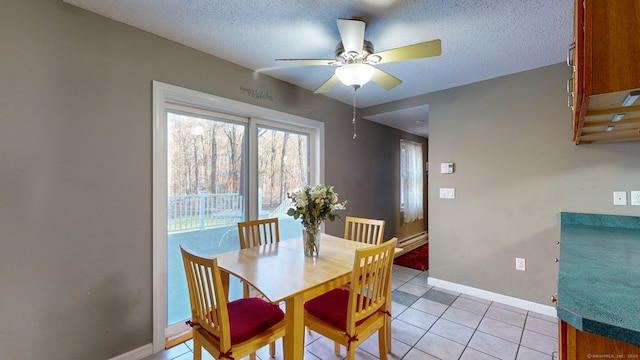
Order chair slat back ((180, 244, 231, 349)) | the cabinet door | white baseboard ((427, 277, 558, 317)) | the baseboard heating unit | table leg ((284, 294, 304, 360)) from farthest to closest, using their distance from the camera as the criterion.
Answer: the baseboard heating unit, white baseboard ((427, 277, 558, 317)), table leg ((284, 294, 304, 360)), chair slat back ((180, 244, 231, 349)), the cabinet door

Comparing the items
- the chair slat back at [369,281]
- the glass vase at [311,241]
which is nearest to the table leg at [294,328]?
the chair slat back at [369,281]

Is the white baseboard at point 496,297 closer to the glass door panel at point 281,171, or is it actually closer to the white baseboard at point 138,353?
the glass door panel at point 281,171

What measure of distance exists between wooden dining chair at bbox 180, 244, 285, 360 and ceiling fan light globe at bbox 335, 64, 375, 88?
1369mm

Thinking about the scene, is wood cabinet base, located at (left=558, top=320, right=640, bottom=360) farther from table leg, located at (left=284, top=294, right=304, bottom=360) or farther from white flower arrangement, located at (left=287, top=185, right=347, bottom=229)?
white flower arrangement, located at (left=287, top=185, right=347, bottom=229)

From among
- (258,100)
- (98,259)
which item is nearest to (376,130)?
(258,100)

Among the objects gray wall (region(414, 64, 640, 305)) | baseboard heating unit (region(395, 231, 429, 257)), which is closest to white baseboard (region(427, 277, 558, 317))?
gray wall (region(414, 64, 640, 305))

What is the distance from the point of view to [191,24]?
188 cm

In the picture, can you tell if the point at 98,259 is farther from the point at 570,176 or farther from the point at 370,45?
the point at 570,176

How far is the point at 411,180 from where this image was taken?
5207mm

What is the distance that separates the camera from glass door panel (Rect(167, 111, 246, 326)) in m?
2.27

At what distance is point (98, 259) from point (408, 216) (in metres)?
4.63

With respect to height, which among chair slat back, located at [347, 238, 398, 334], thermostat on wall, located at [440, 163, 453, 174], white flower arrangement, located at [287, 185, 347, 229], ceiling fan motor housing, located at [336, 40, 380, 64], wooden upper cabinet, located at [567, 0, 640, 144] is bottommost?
chair slat back, located at [347, 238, 398, 334]

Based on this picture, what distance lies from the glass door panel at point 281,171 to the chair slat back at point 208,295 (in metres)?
1.48

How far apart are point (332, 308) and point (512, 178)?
2363 millimetres
